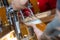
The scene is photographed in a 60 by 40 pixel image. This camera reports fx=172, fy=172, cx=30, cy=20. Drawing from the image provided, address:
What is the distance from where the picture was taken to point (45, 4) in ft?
4.58

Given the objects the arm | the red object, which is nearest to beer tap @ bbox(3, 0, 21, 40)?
the red object

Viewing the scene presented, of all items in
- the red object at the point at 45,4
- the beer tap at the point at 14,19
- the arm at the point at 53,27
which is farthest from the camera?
the red object at the point at 45,4

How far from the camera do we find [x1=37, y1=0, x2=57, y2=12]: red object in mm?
1377

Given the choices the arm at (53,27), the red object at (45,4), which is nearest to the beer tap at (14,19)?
the red object at (45,4)

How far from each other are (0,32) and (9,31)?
8cm

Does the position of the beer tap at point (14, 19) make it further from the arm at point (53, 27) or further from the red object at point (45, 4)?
the arm at point (53, 27)

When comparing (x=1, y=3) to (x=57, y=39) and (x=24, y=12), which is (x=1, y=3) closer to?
(x=24, y=12)

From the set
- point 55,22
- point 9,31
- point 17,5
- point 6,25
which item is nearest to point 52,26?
point 55,22

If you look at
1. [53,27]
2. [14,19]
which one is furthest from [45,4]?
[53,27]

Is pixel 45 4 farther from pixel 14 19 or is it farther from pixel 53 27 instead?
pixel 53 27

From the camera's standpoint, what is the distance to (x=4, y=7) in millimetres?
1234

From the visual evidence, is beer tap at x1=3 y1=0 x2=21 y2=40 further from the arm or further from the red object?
the arm

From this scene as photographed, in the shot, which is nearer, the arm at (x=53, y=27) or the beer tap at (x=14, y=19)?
the arm at (x=53, y=27)

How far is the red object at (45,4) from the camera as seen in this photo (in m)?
1.38
